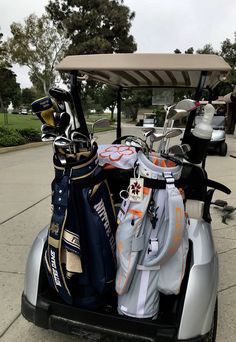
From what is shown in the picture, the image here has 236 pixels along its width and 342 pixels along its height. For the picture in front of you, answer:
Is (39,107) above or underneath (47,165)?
above

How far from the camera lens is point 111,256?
187 cm

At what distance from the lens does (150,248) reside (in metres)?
1.76

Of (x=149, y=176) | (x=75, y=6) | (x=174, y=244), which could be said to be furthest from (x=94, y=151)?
(x=75, y=6)

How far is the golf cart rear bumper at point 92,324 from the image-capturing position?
1.68 m

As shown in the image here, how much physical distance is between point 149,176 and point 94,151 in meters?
0.31

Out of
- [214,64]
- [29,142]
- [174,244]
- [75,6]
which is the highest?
[75,6]

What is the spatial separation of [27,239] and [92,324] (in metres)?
2.05

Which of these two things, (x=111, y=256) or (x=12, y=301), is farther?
(x=12, y=301)

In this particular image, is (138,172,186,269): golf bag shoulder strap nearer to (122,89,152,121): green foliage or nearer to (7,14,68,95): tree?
(122,89,152,121): green foliage

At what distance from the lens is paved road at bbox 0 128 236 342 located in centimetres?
223

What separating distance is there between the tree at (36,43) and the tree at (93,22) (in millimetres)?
899

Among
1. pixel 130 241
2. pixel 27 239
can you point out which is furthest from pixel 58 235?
pixel 27 239

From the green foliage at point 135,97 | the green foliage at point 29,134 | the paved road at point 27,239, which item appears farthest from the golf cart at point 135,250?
the green foliage at point 29,134

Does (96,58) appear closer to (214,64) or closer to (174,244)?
(214,64)
